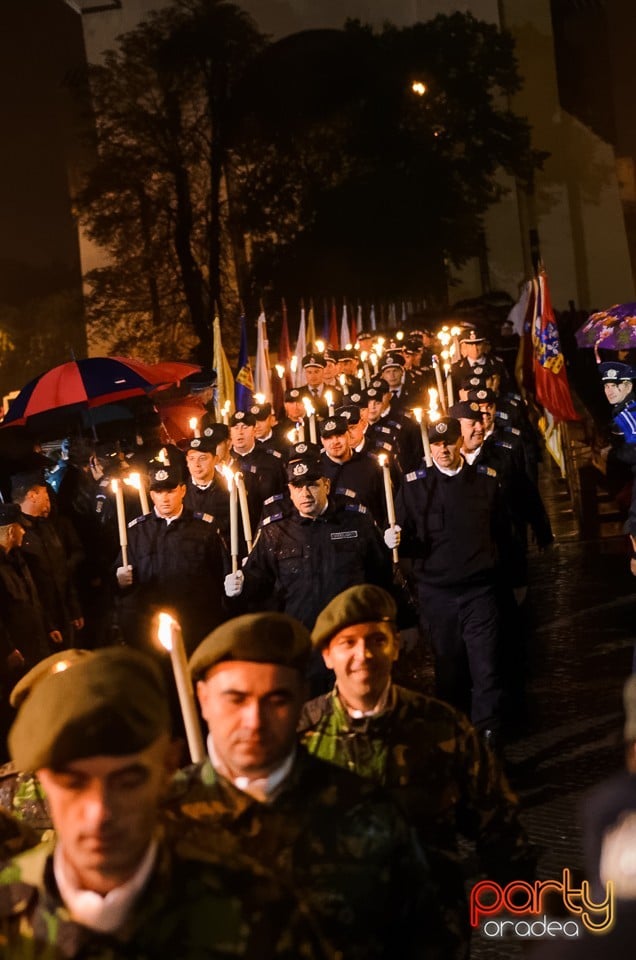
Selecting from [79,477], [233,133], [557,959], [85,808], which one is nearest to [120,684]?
[85,808]

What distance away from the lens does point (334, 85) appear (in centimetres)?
4031

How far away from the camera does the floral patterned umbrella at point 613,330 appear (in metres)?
16.7

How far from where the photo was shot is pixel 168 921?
240 centimetres

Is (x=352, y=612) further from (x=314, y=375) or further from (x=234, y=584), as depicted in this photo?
(x=314, y=375)

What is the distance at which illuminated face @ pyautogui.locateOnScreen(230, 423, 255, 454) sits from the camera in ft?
37.4

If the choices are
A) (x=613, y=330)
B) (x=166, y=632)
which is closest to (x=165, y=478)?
(x=166, y=632)

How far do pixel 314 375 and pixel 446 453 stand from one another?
8138 mm

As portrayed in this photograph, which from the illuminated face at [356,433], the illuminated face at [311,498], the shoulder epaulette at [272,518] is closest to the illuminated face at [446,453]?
the illuminated face at [311,498]

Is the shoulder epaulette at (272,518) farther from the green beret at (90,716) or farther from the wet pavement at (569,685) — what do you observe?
the green beret at (90,716)

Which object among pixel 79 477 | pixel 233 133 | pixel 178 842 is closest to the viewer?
pixel 178 842

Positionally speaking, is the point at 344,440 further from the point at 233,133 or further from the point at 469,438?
the point at 233,133

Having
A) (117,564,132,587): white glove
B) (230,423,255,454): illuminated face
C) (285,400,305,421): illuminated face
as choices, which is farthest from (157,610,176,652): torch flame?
(285,400,305,421): illuminated face

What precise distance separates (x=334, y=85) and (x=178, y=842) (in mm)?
39672

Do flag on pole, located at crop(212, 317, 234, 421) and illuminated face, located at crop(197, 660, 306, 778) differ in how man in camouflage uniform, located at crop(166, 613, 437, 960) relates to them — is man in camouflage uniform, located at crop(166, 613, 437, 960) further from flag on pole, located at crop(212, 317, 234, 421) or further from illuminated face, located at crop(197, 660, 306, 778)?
flag on pole, located at crop(212, 317, 234, 421)
